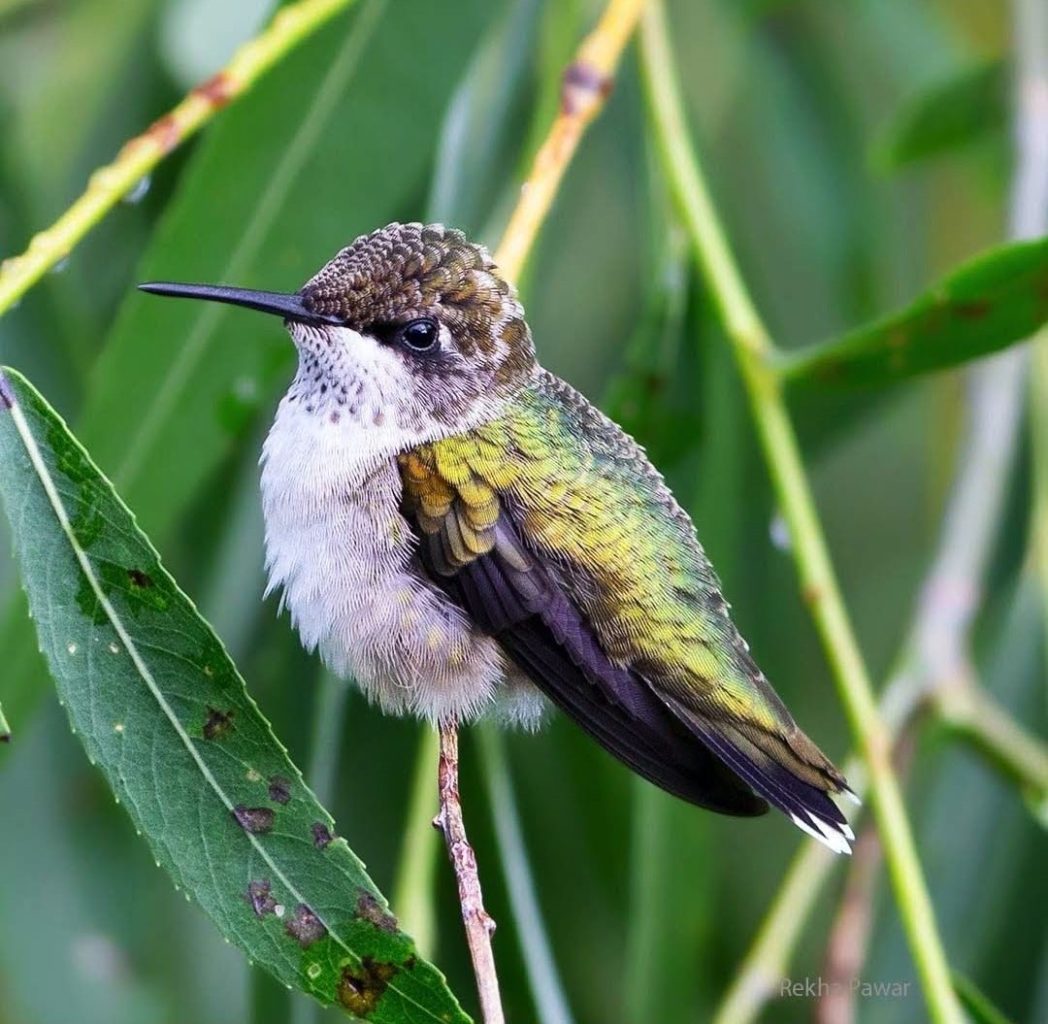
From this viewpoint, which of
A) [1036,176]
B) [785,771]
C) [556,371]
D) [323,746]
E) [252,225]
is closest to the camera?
[785,771]

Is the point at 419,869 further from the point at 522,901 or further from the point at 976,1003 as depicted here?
the point at 976,1003

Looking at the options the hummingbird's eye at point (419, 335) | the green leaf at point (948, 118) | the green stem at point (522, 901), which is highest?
the green leaf at point (948, 118)

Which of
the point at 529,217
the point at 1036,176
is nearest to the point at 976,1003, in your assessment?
the point at 529,217

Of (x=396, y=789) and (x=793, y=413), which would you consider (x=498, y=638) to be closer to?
(x=396, y=789)

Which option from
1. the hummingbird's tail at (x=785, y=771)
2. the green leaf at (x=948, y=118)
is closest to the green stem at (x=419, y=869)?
the hummingbird's tail at (x=785, y=771)

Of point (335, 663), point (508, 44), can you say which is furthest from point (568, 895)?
point (508, 44)

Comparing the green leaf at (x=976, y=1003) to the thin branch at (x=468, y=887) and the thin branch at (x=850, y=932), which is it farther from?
the thin branch at (x=468, y=887)
